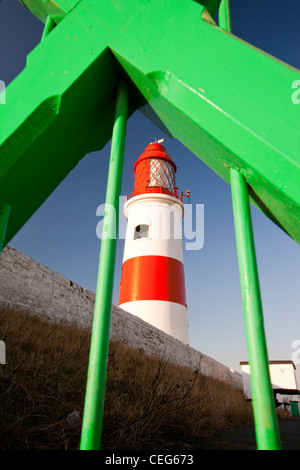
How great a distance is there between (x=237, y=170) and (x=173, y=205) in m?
10.7

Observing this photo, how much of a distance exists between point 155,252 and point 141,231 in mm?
1494

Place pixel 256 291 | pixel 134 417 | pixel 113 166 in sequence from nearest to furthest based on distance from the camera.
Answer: pixel 256 291
pixel 113 166
pixel 134 417

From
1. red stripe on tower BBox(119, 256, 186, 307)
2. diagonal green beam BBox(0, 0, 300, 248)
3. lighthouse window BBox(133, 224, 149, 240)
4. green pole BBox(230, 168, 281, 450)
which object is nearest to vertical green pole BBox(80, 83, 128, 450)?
diagonal green beam BBox(0, 0, 300, 248)

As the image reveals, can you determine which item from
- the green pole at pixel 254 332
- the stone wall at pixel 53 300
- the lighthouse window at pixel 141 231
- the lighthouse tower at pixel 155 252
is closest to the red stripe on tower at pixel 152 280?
the lighthouse tower at pixel 155 252

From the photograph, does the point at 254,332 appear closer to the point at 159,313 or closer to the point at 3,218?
the point at 3,218

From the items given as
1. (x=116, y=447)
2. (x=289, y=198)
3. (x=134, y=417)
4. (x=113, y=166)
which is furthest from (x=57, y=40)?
(x=134, y=417)

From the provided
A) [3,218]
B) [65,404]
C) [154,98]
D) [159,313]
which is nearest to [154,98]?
[154,98]

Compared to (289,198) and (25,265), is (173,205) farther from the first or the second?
(289,198)

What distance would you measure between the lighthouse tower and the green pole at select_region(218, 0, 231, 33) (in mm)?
8294

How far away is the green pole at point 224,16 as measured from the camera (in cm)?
111

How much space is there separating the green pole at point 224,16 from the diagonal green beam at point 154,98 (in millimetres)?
239

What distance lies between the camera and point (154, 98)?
3.08 feet

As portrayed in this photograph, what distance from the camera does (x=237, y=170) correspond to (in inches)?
30.9

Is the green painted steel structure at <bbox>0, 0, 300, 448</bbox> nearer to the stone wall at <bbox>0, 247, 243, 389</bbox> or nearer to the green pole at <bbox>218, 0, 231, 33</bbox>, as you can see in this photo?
the green pole at <bbox>218, 0, 231, 33</bbox>
